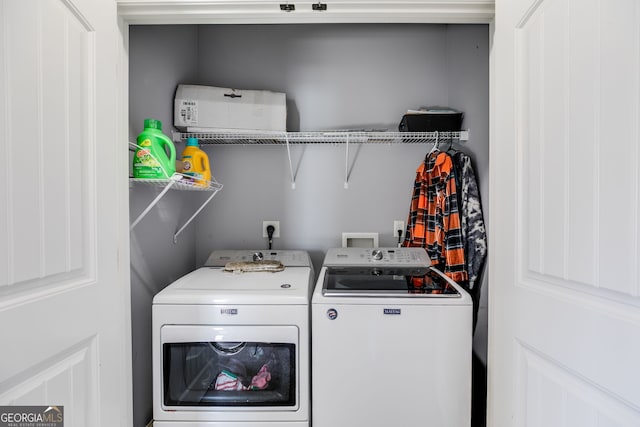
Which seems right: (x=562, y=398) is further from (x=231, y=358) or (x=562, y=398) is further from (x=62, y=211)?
(x=62, y=211)

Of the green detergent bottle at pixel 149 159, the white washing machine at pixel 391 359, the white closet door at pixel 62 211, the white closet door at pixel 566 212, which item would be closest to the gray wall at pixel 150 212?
the green detergent bottle at pixel 149 159

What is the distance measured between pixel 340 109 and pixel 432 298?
138 centimetres

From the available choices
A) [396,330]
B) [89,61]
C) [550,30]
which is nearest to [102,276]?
[89,61]

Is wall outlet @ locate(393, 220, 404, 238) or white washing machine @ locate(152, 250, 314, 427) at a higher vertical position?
wall outlet @ locate(393, 220, 404, 238)

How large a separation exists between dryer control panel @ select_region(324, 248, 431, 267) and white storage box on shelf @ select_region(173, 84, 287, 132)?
847mm

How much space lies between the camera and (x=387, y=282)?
1556 mm

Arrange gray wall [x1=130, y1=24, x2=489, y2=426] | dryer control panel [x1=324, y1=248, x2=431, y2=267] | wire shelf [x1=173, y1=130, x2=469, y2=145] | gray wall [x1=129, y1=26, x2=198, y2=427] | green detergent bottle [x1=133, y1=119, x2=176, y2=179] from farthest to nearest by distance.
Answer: gray wall [x1=130, y1=24, x2=489, y2=426]
wire shelf [x1=173, y1=130, x2=469, y2=145]
dryer control panel [x1=324, y1=248, x2=431, y2=267]
gray wall [x1=129, y1=26, x2=198, y2=427]
green detergent bottle [x1=133, y1=119, x2=176, y2=179]

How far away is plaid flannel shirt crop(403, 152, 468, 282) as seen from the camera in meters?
1.74

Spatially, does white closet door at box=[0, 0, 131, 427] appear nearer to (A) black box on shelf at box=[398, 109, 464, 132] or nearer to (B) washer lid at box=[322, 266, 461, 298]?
(B) washer lid at box=[322, 266, 461, 298]

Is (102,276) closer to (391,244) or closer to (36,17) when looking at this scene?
(36,17)

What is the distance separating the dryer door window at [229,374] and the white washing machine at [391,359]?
155mm

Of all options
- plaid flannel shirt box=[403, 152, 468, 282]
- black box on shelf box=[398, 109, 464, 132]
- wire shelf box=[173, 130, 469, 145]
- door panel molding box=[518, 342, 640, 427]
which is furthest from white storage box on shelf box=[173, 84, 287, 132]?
door panel molding box=[518, 342, 640, 427]

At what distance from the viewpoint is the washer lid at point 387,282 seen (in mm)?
1362

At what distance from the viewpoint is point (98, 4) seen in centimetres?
93
